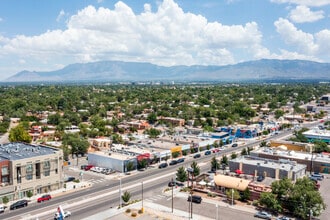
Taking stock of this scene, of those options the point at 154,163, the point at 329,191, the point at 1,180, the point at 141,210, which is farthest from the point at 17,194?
the point at 329,191

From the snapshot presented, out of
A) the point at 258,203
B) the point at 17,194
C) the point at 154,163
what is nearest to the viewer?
the point at 258,203

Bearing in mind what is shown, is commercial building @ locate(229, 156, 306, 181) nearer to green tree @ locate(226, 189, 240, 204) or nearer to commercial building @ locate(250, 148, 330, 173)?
commercial building @ locate(250, 148, 330, 173)

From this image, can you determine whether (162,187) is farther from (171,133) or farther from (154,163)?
(171,133)

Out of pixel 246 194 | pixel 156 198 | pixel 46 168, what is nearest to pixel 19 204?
pixel 46 168

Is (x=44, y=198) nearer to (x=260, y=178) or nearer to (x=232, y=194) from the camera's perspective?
(x=232, y=194)

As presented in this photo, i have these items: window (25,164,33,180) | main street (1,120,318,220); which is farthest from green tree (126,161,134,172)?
window (25,164,33,180)

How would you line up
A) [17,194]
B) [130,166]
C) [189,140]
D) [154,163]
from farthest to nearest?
[189,140] → [154,163] → [130,166] → [17,194]
